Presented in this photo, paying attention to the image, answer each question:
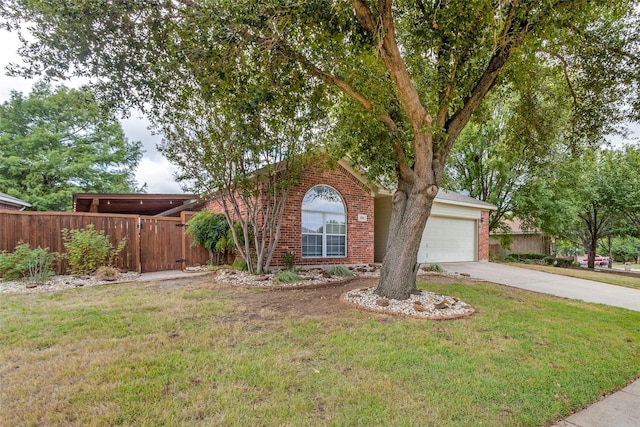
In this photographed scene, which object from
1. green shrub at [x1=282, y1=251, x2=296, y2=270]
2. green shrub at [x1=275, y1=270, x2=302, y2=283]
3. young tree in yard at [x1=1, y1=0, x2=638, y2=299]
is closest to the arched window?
green shrub at [x1=282, y1=251, x2=296, y2=270]

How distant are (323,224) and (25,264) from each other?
315 inches

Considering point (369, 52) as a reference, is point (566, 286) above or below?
below

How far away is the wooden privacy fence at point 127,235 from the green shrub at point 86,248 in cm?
25

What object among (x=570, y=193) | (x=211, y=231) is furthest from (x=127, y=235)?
(x=570, y=193)

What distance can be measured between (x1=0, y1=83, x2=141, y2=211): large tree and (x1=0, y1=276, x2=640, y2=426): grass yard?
1630cm

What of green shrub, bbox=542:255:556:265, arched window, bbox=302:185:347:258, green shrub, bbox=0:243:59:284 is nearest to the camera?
green shrub, bbox=0:243:59:284

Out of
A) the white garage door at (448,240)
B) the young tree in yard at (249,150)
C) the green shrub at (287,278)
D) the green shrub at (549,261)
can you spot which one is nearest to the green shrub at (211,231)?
the young tree in yard at (249,150)

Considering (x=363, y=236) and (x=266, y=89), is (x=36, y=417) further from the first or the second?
(x=363, y=236)

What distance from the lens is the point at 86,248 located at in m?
8.48

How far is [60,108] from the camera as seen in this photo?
64.0 feet

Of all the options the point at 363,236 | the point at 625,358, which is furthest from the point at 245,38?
the point at 363,236

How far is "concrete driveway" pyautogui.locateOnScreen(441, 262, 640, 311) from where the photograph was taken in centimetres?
785

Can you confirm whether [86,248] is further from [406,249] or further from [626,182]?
[626,182]

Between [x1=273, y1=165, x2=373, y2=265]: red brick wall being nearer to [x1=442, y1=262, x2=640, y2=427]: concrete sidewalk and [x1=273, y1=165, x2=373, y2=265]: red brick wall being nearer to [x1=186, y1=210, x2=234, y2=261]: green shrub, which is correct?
[x1=186, y1=210, x2=234, y2=261]: green shrub
